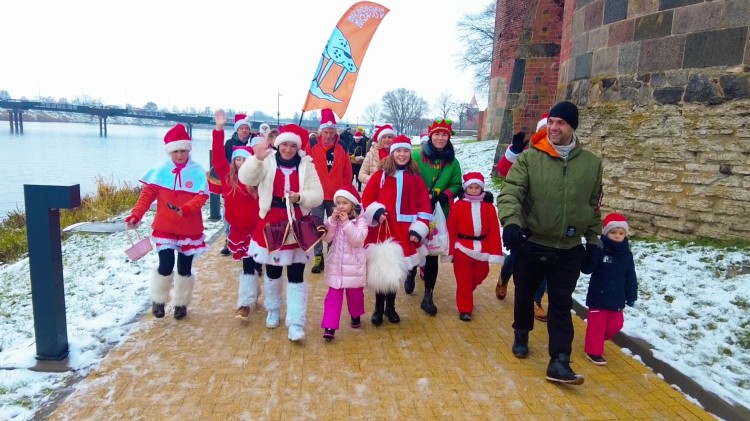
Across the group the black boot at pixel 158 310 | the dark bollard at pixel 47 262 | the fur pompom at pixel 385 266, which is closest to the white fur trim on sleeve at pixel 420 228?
the fur pompom at pixel 385 266

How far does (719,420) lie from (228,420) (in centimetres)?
299

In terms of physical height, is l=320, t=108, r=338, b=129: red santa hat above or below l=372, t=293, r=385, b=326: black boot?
above

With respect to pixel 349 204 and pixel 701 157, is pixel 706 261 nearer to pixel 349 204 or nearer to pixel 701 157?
pixel 701 157

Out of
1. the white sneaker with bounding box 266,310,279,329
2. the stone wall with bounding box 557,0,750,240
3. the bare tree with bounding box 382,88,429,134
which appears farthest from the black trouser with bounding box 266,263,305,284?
the bare tree with bounding box 382,88,429,134

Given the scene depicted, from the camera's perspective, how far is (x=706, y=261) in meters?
5.14

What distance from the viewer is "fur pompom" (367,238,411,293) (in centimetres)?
405

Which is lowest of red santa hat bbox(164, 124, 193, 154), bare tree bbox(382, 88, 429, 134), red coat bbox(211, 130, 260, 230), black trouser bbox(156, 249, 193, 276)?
black trouser bbox(156, 249, 193, 276)

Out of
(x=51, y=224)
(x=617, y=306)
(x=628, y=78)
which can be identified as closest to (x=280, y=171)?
(x=51, y=224)

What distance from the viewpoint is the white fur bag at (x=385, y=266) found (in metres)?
4.05

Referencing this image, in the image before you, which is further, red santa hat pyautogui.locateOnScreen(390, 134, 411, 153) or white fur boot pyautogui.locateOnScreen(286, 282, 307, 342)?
red santa hat pyautogui.locateOnScreen(390, 134, 411, 153)

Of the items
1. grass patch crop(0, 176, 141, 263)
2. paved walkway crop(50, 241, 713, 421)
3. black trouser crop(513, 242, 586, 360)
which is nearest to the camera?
paved walkway crop(50, 241, 713, 421)

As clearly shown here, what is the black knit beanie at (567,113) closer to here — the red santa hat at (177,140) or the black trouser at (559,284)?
the black trouser at (559,284)

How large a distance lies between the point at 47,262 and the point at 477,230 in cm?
342

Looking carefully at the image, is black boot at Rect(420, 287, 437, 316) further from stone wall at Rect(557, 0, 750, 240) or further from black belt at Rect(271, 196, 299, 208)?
stone wall at Rect(557, 0, 750, 240)
